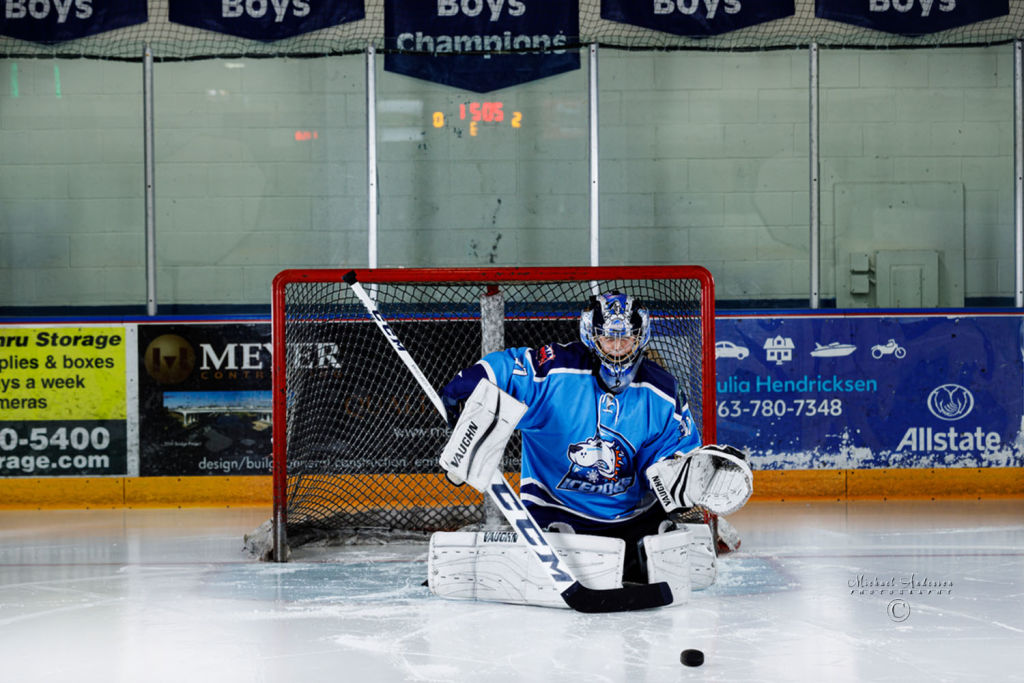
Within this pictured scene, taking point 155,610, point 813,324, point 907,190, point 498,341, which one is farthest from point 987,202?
point 155,610

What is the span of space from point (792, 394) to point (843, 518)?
845mm

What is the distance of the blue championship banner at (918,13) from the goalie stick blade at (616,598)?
4440 mm

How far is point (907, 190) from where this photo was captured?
24.8ft

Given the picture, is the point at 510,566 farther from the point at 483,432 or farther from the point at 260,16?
the point at 260,16

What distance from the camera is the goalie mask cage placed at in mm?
4555

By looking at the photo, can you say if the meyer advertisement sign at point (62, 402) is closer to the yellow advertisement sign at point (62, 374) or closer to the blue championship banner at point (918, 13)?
the yellow advertisement sign at point (62, 374)

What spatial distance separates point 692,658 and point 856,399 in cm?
345

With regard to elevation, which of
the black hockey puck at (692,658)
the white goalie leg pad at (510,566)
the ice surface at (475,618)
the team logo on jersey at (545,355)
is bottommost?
the ice surface at (475,618)

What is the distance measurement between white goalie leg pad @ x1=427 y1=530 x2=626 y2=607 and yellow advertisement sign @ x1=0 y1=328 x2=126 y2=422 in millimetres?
2827

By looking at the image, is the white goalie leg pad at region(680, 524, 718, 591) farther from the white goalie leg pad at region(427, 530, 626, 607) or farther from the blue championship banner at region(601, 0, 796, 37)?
the blue championship banner at region(601, 0, 796, 37)

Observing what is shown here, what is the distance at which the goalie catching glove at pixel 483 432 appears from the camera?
11.8 ft

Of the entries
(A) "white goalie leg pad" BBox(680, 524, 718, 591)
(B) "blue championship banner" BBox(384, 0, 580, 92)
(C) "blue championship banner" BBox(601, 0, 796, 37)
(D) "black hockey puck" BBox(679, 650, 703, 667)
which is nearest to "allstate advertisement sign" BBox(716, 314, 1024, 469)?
(C) "blue championship banner" BBox(601, 0, 796, 37)

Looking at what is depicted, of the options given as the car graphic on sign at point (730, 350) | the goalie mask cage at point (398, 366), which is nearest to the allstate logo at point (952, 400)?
the car graphic on sign at point (730, 350)

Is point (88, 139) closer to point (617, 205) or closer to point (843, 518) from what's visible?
point (617, 205)
